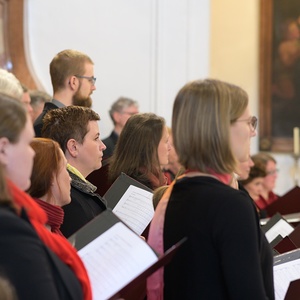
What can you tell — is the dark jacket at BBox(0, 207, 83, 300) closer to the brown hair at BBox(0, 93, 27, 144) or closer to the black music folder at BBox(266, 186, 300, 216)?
the brown hair at BBox(0, 93, 27, 144)

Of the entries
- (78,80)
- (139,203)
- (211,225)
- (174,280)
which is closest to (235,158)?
(211,225)

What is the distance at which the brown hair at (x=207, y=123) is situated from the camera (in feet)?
8.05

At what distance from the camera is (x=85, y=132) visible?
152 inches

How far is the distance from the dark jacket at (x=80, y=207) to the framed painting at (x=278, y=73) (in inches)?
274

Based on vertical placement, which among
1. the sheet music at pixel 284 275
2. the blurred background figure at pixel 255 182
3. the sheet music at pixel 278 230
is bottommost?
the blurred background figure at pixel 255 182

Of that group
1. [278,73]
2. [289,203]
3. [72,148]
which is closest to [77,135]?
[72,148]

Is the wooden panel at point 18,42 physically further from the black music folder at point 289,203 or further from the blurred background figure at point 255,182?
the black music folder at point 289,203

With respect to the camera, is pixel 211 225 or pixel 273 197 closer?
pixel 211 225

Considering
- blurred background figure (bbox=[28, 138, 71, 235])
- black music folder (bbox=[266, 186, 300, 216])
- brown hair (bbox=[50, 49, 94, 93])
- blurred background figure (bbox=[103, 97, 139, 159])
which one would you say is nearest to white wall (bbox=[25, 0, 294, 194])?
blurred background figure (bbox=[103, 97, 139, 159])

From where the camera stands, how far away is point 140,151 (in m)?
4.11

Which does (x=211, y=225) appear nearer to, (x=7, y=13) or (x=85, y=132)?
(x=85, y=132)

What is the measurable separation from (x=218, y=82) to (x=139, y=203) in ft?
3.82

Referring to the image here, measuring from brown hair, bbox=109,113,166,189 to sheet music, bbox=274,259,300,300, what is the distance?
1097 mm

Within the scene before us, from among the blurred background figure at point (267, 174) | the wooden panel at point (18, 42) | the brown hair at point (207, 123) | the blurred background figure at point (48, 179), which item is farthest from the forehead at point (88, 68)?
the blurred background figure at point (267, 174)
